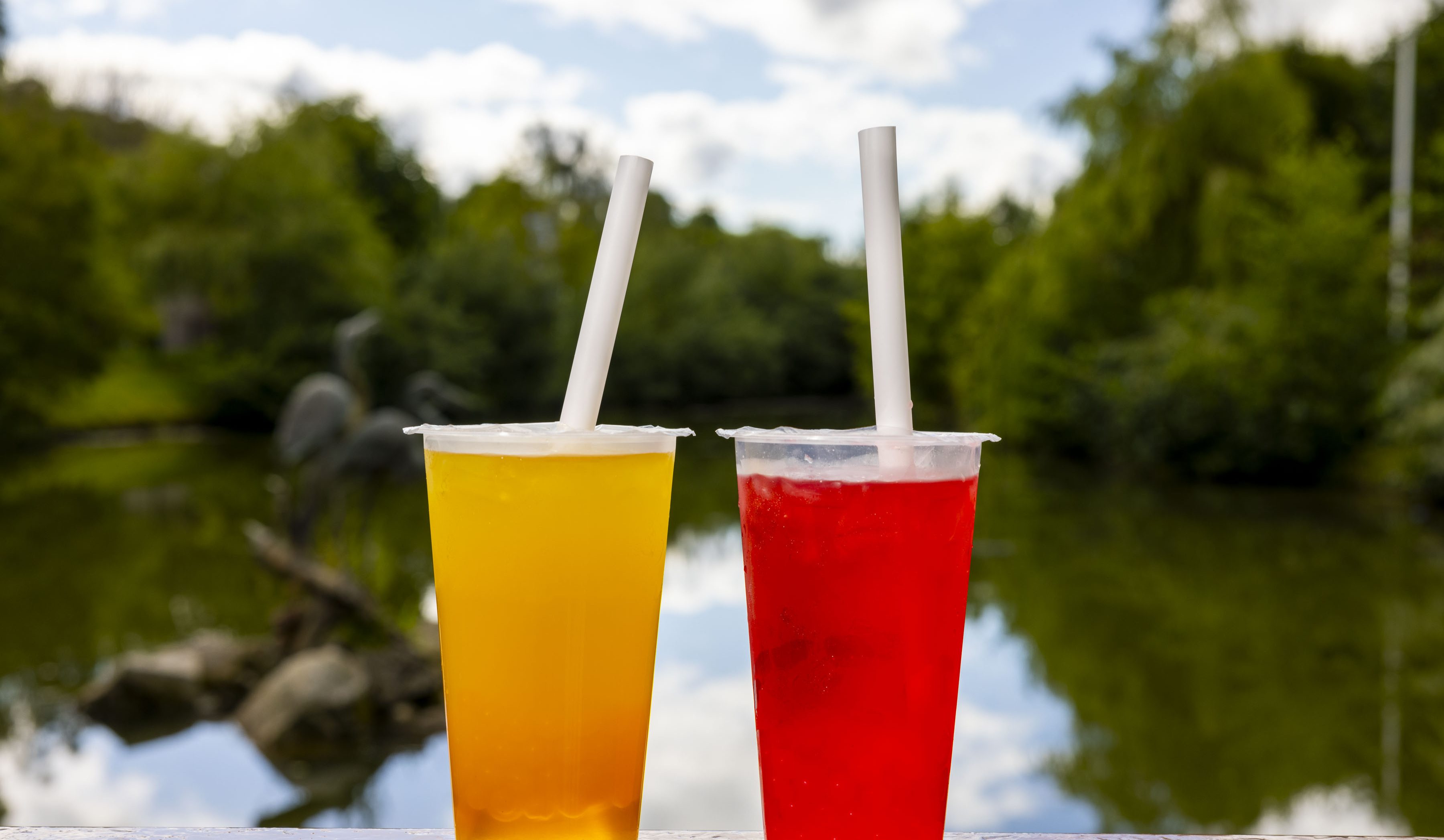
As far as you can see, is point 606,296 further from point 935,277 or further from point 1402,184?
point 935,277

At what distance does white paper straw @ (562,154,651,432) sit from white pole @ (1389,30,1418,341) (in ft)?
56.1

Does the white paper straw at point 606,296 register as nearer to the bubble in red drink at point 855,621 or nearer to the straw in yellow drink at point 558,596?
the straw in yellow drink at point 558,596

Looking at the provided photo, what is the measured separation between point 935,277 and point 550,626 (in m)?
34.2

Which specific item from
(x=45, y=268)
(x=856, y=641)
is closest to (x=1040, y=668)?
(x=856, y=641)

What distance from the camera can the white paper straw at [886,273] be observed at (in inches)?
36.5

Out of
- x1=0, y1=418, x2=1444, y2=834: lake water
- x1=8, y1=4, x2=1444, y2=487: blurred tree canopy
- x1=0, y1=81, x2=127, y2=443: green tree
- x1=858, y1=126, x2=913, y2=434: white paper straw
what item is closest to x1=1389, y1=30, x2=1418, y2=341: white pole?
x1=8, y1=4, x2=1444, y2=487: blurred tree canopy

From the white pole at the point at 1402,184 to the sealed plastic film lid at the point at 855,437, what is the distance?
17050mm

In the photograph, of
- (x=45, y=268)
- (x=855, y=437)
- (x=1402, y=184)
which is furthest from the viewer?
(x=45, y=268)

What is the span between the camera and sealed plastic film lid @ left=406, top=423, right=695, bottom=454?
0.91 metres

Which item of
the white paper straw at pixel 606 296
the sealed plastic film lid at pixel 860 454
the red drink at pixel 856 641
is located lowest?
the red drink at pixel 856 641

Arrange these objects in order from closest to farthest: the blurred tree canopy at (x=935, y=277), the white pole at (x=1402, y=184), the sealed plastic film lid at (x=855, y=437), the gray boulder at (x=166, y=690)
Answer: the sealed plastic film lid at (x=855, y=437) < the gray boulder at (x=166, y=690) < the white pole at (x=1402, y=184) < the blurred tree canopy at (x=935, y=277)

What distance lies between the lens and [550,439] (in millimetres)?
916

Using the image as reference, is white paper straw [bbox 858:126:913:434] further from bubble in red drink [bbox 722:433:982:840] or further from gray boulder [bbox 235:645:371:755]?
gray boulder [bbox 235:645:371:755]

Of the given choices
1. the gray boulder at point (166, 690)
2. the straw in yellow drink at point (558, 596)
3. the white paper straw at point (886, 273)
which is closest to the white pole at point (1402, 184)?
the gray boulder at point (166, 690)
